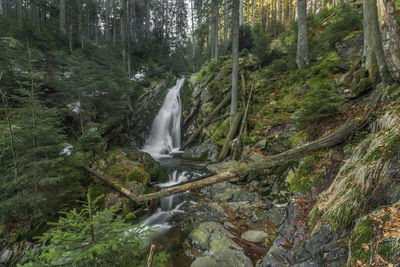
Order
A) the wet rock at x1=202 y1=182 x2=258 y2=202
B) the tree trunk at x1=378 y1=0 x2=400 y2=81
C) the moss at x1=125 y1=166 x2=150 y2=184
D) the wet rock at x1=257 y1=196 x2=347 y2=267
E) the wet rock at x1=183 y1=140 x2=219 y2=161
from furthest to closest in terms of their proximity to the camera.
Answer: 1. the wet rock at x1=183 y1=140 x2=219 y2=161
2. the moss at x1=125 y1=166 x2=150 y2=184
3. the wet rock at x1=202 y1=182 x2=258 y2=202
4. the tree trunk at x1=378 y1=0 x2=400 y2=81
5. the wet rock at x1=257 y1=196 x2=347 y2=267

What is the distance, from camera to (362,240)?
6.43ft

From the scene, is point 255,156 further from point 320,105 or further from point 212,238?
point 212,238

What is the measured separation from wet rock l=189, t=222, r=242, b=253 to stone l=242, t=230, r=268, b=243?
38 cm

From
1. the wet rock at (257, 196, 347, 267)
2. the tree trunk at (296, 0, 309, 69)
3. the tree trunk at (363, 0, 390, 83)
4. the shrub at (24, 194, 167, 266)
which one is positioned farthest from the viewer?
the tree trunk at (296, 0, 309, 69)

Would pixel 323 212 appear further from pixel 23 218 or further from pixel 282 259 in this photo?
pixel 23 218

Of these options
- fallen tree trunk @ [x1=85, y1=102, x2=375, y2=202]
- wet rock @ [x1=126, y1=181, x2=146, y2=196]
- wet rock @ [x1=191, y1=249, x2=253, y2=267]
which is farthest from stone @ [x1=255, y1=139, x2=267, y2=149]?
wet rock @ [x1=126, y1=181, x2=146, y2=196]

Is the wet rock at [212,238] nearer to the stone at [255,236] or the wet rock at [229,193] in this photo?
the stone at [255,236]

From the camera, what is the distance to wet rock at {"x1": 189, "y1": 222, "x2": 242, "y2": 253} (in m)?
4.41

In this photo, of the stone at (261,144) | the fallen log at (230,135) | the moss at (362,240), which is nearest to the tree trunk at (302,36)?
the fallen log at (230,135)

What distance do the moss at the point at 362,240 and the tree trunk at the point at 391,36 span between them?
3.53 metres

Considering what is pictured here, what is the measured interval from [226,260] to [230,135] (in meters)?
6.92

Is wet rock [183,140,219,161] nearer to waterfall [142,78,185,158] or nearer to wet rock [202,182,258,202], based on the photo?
waterfall [142,78,185,158]

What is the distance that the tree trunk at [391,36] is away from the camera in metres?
3.73

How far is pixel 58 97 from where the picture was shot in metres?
9.37
